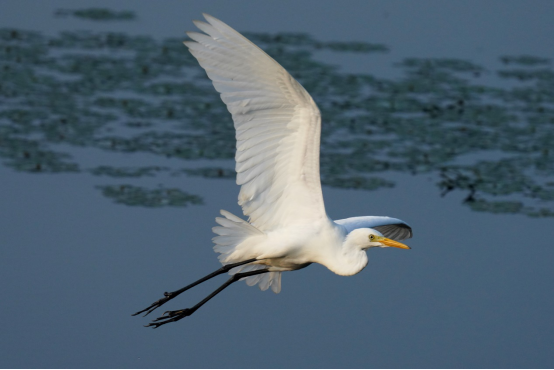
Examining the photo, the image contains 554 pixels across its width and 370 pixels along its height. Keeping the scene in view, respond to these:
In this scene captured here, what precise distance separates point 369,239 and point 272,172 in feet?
2.20

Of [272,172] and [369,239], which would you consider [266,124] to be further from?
[369,239]

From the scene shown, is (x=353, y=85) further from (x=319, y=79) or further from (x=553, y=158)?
(x=553, y=158)

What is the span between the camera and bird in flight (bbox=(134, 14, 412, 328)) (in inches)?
194

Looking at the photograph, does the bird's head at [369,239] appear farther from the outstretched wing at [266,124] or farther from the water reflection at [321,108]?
the water reflection at [321,108]

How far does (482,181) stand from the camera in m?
8.75

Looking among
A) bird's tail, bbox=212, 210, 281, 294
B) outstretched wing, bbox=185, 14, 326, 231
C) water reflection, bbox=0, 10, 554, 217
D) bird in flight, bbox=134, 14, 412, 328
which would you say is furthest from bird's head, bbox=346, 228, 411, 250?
water reflection, bbox=0, 10, 554, 217

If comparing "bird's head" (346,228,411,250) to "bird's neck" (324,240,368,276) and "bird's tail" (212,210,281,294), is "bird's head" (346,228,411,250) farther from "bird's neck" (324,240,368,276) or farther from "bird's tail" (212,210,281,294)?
"bird's tail" (212,210,281,294)

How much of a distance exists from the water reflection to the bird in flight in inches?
103

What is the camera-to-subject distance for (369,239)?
5199mm

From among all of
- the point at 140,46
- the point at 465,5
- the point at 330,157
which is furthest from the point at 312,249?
the point at 465,5

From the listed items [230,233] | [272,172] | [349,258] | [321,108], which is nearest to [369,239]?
[349,258]

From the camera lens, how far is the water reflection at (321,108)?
341 inches

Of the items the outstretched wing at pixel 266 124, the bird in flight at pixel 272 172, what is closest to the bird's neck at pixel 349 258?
the bird in flight at pixel 272 172

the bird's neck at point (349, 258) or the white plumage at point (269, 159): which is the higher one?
the white plumage at point (269, 159)
